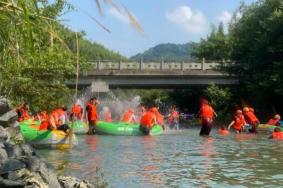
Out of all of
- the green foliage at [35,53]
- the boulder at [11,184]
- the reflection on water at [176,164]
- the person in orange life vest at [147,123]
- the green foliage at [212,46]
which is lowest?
the reflection on water at [176,164]

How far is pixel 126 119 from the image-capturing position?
3253 cm

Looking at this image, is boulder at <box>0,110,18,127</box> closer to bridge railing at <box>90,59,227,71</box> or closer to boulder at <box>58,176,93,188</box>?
boulder at <box>58,176,93,188</box>

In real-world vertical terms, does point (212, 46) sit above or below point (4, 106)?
above

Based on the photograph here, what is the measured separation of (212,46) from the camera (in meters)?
73.6

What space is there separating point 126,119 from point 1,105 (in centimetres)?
1900

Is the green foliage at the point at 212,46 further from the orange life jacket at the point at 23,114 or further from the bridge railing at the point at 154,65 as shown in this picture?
the orange life jacket at the point at 23,114

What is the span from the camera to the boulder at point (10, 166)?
7.59m

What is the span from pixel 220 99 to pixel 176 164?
1558 inches

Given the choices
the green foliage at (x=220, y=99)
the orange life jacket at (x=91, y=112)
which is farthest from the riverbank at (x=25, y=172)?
the green foliage at (x=220, y=99)

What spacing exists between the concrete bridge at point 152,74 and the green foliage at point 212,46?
11270 millimetres

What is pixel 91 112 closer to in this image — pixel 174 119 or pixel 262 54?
pixel 174 119

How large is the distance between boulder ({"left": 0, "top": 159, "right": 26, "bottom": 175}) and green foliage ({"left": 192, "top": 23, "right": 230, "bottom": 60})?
60583 millimetres

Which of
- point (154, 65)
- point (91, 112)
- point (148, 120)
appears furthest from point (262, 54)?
point (91, 112)

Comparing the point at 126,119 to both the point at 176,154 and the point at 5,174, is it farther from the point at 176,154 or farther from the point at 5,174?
the point at 5,174
